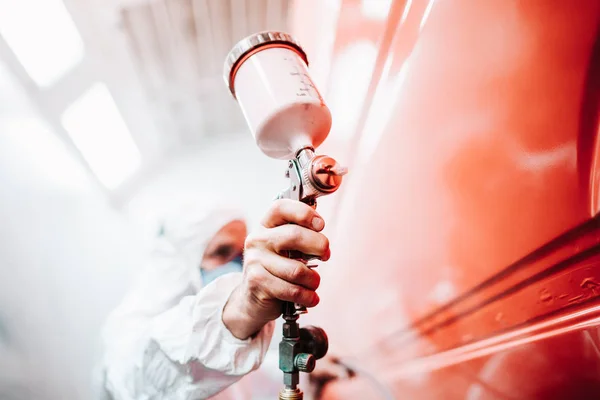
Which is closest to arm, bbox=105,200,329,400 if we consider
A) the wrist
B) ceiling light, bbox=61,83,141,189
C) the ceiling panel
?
the wrist

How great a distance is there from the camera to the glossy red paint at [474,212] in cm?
82

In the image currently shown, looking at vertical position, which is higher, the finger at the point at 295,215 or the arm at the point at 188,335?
the finger at the point at 295,215

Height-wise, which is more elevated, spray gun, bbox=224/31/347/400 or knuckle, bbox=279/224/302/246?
spray gun, bbox=224/31/347/400

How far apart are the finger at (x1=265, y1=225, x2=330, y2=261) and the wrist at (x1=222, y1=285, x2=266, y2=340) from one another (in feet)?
0.45

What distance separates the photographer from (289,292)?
1.97ft

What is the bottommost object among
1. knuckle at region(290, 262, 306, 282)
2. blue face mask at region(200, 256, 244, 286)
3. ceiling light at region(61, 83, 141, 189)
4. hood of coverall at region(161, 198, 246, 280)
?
knuckle at region(290, 262, 306, 282)

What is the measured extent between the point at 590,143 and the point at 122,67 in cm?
101

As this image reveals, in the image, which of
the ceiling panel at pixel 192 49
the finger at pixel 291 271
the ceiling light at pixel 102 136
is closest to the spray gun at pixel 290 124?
the finger at pixel 291 271

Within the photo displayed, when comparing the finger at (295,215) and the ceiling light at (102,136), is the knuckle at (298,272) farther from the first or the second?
the ceiling light at (102,136)

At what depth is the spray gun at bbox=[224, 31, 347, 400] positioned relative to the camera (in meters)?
0.61

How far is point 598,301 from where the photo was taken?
797mm

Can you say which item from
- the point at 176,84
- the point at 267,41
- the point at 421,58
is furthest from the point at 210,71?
the point at 421,58

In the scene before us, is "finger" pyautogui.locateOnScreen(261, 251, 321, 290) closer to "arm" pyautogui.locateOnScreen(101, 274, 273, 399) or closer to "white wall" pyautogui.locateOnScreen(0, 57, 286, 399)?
"arm" pyautogui.locateOnScreen(101, 274, 273, 399)

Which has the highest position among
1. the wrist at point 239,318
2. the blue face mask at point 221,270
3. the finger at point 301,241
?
the blue face mask at point 221,270
